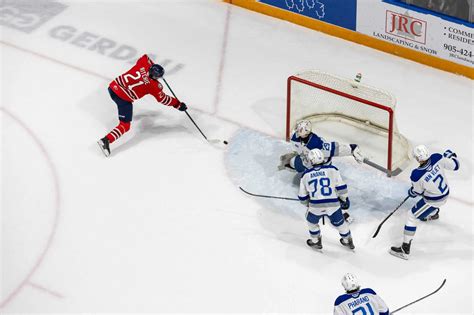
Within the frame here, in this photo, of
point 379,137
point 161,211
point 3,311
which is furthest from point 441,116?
point 3,311

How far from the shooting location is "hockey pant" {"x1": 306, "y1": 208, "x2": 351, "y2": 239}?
27.9 feet

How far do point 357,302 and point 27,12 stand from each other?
5.58 meters

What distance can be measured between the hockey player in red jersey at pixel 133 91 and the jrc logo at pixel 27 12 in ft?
7.07

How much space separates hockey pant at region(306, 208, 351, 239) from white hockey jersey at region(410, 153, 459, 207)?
0.59 metres

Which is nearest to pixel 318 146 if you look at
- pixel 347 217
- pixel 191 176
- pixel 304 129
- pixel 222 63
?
pixel 304 129

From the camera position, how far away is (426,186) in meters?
8.48

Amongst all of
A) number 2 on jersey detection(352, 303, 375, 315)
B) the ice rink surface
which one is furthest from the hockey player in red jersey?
number 2 on jersey detection(352, 303, 375, 315)

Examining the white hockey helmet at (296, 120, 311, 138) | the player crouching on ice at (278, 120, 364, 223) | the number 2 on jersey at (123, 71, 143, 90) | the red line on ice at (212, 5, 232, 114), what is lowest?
the red line on ice at (212, 5, 232, 114)

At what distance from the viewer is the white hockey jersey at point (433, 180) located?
8.47 meters

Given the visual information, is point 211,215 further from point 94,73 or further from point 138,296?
point 94,73

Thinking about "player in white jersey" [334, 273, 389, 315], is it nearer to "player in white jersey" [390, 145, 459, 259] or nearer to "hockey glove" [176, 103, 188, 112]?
"player in white jersey" [390, 145, 459, 259]

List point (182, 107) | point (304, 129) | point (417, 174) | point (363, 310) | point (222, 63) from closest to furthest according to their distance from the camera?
point (363, 310), point (417, 174), point (304, 129), point (182, 107), point (222, 63)

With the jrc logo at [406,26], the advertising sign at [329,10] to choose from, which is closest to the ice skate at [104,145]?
the advertising sign at [329,10]

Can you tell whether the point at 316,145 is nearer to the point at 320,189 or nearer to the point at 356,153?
the point at 356,153
